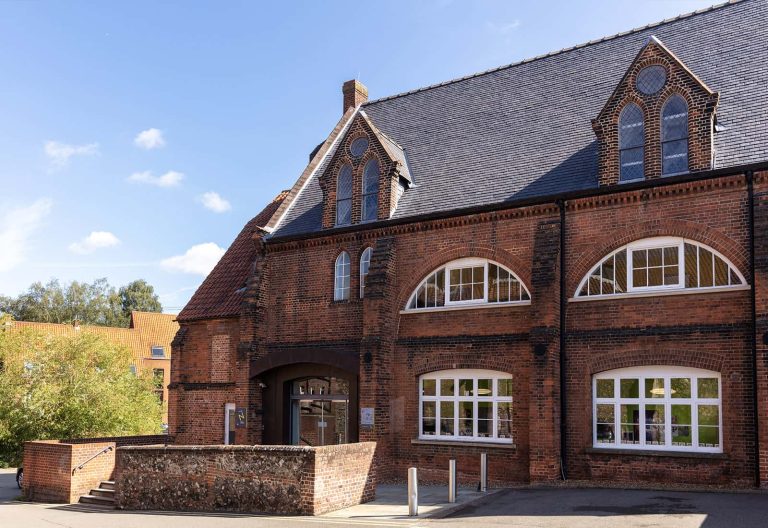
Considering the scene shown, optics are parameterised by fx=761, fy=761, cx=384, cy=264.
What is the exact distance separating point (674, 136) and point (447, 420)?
8.74 meters

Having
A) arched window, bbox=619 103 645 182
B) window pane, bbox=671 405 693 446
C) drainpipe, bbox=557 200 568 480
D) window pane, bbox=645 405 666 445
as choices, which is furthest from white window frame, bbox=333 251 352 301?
window pane, bbox=671 405 693 446

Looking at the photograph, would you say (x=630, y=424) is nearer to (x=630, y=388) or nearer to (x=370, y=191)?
(x=630, y=388)

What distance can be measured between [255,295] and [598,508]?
12773 mm

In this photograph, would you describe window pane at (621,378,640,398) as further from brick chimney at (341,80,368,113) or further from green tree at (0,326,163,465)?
green tree at (0,326,163,465)

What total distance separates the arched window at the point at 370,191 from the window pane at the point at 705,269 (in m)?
9.08

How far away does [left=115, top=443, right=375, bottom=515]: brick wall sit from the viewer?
48.2 ft

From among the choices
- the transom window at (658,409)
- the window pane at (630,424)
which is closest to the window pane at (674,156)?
the transom window at (658,409)

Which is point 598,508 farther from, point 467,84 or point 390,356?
point 467,84

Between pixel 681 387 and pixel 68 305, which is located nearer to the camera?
pixel 681 387

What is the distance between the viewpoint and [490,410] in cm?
1867

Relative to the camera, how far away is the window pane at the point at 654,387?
16297 millimetres

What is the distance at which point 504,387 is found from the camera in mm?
18547

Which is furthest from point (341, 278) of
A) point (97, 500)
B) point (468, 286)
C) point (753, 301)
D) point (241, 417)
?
point (753, 301)

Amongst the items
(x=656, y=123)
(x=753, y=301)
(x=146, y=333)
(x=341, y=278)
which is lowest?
(x=753, y=301)
